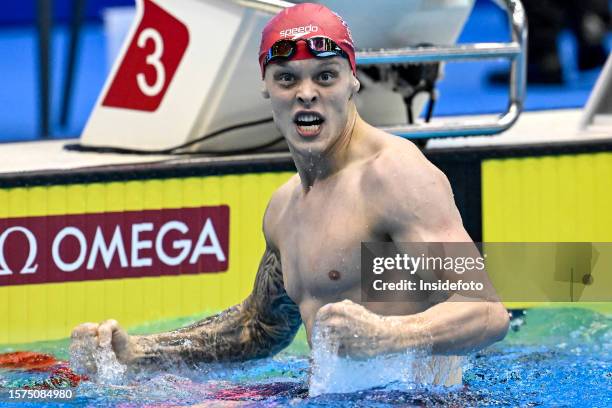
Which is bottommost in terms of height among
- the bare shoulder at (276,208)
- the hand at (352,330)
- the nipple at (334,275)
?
the hand at (352,330)

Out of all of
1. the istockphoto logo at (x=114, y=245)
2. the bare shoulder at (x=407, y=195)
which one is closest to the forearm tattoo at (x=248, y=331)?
the bare shoulder at (x=407, y=195)

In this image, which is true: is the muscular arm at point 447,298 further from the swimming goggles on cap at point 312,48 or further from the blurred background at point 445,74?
the blurred background at point 445,74

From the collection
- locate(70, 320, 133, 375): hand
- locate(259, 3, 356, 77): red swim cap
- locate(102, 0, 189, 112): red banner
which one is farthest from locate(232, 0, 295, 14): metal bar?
locate(70, 320, 133, 375): hand

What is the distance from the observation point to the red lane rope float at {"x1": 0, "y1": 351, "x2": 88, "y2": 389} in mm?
3687

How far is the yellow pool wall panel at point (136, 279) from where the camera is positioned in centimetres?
455

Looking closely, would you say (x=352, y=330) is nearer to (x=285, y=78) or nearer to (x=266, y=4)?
(x=285, y=78)

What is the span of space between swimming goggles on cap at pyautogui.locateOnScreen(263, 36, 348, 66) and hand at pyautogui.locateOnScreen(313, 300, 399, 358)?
2.01 feet

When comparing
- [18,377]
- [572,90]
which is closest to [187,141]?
[18,377]

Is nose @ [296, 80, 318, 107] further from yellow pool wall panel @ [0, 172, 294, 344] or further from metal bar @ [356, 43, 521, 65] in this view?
yellow pool wall panel @ [0, 172, 294, 344]

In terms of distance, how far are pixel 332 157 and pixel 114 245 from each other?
1.71m

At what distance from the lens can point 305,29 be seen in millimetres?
2922

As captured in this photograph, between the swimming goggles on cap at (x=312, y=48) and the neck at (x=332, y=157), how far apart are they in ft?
0.57

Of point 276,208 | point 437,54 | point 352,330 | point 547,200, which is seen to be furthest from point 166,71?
point 352,330
